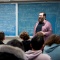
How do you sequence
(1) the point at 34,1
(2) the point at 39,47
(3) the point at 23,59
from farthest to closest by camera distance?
(1) the point at 34,1 → (2) the point at 39,47 → (3) the point at 23,59

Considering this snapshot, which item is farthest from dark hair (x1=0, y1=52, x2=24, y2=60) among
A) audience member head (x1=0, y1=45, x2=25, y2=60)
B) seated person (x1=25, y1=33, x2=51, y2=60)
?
seated person (x1=25, y1=33, x2=51, y2=60)

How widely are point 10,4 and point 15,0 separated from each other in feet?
0.61

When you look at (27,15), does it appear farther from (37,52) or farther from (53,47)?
(37,52)

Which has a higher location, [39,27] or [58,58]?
[39,27]

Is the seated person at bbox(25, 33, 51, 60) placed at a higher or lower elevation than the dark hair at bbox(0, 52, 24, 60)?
lower

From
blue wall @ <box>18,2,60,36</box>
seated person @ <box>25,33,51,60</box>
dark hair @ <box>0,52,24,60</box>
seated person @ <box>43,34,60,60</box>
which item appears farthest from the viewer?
blue wall @ <box>18,2,60,36</box>

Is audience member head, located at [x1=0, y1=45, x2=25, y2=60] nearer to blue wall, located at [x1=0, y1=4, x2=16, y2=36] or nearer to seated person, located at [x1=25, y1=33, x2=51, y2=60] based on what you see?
seated person, located at [x1=25, y1=33, x2=51, y2=60]

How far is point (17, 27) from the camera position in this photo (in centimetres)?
497

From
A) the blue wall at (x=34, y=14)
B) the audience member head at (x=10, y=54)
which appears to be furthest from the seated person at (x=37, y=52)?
the blue wall at (x=34, y=14)

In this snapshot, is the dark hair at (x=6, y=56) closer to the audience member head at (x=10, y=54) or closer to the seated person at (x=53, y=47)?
the audience member head at (x=10, y=54)

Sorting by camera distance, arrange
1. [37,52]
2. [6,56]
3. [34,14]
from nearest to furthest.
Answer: [6,56] < [37,52] < [34,14]

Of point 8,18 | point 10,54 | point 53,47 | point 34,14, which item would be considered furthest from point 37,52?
point 8,18

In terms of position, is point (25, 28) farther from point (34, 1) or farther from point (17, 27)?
point (34, 1)

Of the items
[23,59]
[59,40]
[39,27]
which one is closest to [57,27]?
[39,27]
